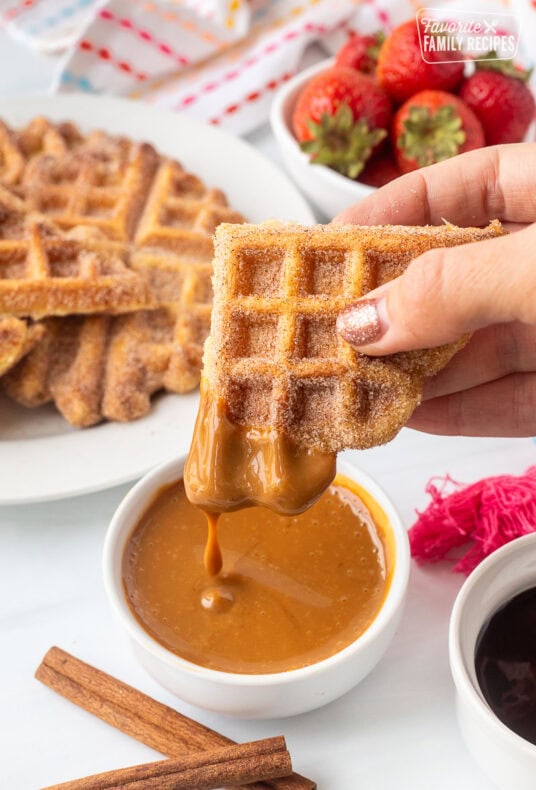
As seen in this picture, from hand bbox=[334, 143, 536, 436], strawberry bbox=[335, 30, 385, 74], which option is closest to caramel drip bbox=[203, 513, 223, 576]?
hand bbox=[334, 143, 536, 436]

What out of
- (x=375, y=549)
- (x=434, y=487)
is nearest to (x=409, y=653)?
(x=375, y=549)

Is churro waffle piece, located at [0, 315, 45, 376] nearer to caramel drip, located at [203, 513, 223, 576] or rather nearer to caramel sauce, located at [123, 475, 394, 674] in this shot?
caramel sauce, located at [123, 475, 394, 674]

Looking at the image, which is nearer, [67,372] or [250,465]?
[250,465]

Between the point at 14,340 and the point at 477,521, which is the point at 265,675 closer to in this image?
the point at 477,521

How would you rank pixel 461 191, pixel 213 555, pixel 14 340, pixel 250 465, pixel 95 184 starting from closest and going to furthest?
1. pixel 250 465
2. pixel 213 555
3. pixel 461 191
4. pixel 14 340
5. pixel 95 184

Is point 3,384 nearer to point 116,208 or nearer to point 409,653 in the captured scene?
point 116,208

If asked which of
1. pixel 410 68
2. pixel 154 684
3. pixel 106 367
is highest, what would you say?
pixel 410 68

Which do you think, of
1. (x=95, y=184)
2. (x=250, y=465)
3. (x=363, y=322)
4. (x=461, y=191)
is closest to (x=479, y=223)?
(x=461, y=191)

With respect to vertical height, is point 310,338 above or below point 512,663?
above
